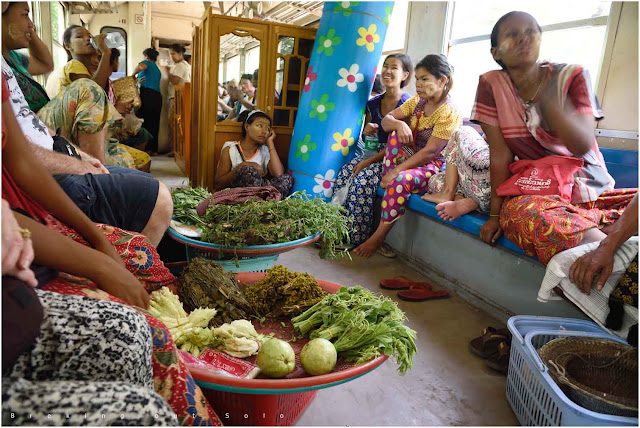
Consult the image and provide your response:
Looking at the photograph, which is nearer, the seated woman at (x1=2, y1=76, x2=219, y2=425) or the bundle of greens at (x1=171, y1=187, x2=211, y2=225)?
the seated woman at (x1=2, y1=76, x2=219, y2=425)

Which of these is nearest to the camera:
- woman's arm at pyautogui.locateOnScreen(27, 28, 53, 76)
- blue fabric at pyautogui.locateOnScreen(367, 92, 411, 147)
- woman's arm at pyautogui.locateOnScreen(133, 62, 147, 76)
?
woman's arm at pyautogui.locateOnScreen(27, 28, 53, 76)

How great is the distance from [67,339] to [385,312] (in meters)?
1.15

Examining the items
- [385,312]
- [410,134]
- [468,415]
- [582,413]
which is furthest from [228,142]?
[582,413]

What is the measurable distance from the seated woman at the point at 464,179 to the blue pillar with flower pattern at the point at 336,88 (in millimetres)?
1140

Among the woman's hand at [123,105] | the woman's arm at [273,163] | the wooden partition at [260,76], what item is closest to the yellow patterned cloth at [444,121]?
the woman's arm at [273,163]

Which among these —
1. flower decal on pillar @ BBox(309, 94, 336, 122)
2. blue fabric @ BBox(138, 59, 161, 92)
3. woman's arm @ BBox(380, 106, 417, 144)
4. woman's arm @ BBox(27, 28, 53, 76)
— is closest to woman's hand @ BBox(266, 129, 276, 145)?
flower decal on pillar @ BBox(309, 94, 336, 122)

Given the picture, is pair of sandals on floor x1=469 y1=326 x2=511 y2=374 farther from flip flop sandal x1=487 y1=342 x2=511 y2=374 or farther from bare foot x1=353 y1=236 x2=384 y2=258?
bare foot x1=353 y1=236 x2=384 y2=258

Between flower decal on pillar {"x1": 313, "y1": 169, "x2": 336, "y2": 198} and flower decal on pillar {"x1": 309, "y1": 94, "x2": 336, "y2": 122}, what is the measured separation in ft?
1.69

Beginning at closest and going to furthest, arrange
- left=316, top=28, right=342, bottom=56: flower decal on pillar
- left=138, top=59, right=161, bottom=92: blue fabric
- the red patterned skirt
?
the red patterned skirt, left=316, top=28, right=342, bottom=56: flower decal on pillar, left=138, top=59, right=161, bottom=92: blue fabric

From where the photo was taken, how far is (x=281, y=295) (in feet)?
6.09

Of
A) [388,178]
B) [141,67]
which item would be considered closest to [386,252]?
[388,178]

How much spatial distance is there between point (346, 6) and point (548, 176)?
8.17 ft

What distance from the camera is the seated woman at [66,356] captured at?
754 millimetres

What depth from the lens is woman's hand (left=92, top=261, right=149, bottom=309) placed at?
117 centimetres
